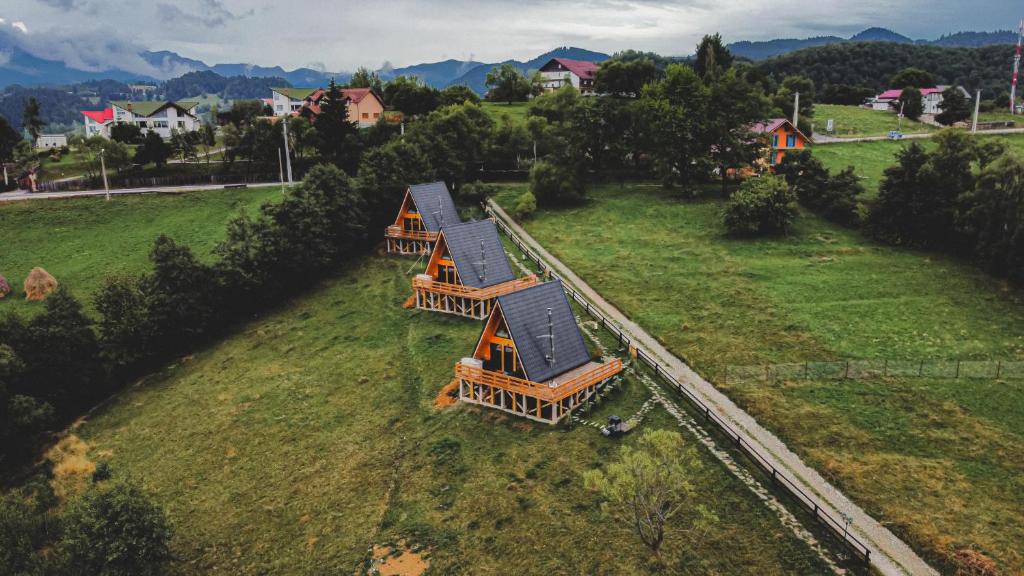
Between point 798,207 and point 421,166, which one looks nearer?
point 798,207

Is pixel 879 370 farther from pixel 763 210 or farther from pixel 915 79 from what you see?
pixel 915 79

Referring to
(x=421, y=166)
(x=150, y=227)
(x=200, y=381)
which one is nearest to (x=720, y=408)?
(x=200, y=381)

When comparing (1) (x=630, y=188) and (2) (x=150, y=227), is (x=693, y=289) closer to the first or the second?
(1) (x=630, y=188)

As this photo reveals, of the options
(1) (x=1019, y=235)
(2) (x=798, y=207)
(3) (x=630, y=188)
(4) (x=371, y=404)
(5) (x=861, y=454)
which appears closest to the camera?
(5) (x=861, y=454)

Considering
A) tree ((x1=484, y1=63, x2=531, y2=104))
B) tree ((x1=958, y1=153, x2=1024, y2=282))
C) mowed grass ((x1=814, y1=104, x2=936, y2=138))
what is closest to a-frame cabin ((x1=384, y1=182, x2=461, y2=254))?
tree ((x1=958, y1=153, x2=1024, y2=282))

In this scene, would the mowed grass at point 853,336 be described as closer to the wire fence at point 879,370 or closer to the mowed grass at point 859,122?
the wire fence at point 879,370

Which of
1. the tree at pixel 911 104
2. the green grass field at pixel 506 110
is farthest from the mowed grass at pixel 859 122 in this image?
the green grass field at pixel 506 110

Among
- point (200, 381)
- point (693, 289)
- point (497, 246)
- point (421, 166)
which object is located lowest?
point (200, 381)
